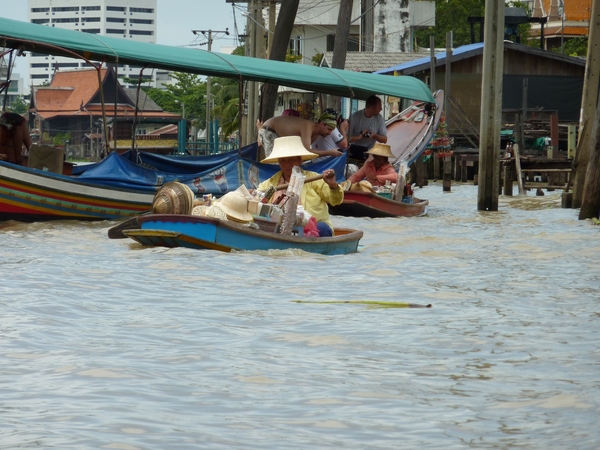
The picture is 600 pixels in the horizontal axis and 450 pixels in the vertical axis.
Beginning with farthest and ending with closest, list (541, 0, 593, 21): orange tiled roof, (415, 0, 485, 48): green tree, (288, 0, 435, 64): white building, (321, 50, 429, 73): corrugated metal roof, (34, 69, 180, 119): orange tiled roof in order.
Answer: (34, 69, 180, 119): orange tiled roof
(541, 0, 593, 21): orange tiled roof
(415, 0, 485, 48): green tree
(288, 0, 435, 64): white building
(321, 50, 429, 73): corrugated metal roof

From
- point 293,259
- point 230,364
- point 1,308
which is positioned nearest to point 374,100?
point 293,259

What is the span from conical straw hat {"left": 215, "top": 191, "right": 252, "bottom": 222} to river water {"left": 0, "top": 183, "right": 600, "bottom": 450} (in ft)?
1.39

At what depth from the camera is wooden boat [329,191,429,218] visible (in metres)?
16.1

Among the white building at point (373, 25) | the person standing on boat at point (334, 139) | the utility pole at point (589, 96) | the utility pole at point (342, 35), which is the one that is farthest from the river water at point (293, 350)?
the white building at point (373, 25)

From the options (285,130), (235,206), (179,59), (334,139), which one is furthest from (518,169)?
(235,206)

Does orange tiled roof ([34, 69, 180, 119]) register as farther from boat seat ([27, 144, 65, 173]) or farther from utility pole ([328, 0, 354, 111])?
boat seat ([27, 144, 65, 173])

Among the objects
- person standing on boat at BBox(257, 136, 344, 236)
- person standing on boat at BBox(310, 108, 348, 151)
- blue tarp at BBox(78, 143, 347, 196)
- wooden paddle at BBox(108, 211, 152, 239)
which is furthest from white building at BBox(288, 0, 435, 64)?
person standing on boat at BBox(257, 136, 344, 236)

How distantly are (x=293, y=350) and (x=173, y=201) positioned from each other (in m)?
4.67

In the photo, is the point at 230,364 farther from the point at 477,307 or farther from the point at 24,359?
the point at 477,307

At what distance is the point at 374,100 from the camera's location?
17.5 m

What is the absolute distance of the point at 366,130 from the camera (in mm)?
17719

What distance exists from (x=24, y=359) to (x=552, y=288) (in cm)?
473

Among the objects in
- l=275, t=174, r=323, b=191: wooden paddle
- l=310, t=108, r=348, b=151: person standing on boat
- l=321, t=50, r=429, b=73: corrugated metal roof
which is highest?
l=321, t=50, r=429, b=73: corrugated metal roof

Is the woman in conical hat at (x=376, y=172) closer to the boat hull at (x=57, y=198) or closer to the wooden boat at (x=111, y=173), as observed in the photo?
the wooden boat at (x=111, y=173)
